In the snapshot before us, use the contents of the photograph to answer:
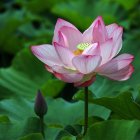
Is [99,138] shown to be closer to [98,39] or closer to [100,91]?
[98,39]

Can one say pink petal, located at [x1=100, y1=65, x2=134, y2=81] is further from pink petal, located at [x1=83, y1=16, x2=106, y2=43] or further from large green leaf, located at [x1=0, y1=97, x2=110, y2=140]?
large green leaf, located at [x1=0, y1=97, x2=110, y2=140]

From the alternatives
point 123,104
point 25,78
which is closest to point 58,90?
point 25,78

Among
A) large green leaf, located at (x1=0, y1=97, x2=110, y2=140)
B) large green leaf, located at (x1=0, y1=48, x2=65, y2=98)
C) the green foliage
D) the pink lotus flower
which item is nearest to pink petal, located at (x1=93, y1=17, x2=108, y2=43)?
the pink lotus flower

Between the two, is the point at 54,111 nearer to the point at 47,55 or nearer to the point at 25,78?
the point at 47,55

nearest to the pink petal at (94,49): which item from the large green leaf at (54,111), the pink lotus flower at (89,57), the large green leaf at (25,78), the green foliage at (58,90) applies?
the pink lotus flower at (89,57)

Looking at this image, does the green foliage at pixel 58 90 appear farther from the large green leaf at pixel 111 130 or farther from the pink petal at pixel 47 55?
the pink petal at pixel 47 55

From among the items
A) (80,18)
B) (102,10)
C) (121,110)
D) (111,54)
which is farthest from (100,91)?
(102,10)
